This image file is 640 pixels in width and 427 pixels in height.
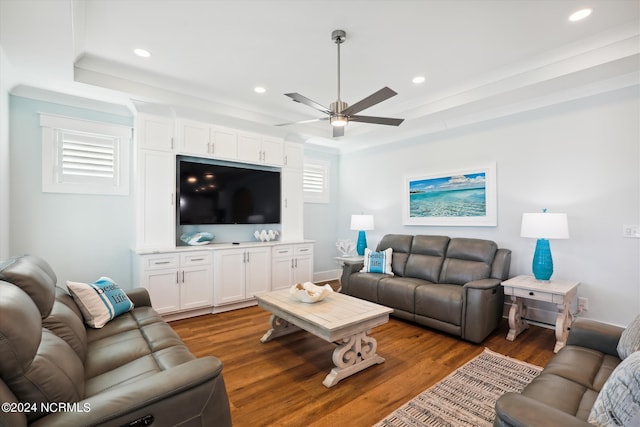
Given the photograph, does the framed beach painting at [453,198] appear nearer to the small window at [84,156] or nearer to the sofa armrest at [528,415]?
→ the sofa armrest at [528,415]

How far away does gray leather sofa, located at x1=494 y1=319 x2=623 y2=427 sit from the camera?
1146 mm

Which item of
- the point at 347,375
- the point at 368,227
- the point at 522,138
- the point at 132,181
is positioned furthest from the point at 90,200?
the point at 522,138

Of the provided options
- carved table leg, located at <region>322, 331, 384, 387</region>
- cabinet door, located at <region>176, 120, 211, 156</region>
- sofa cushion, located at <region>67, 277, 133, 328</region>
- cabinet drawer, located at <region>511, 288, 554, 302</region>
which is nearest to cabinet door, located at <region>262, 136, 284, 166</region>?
cabinet door, located at <region>176, 120, 211, 156</region>

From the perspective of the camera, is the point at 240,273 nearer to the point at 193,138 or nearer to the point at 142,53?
the point at 193,138

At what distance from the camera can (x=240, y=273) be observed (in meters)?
4.21

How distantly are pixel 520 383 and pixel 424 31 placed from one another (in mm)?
2951

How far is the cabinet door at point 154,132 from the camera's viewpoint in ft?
12.1

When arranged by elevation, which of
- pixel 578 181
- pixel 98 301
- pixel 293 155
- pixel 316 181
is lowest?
pixel 98 301

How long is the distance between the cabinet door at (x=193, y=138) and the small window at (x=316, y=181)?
83.1 inches

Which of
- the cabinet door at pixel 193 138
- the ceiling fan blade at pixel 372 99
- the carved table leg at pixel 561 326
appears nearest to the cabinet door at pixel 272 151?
the cabinet door at pixel 193 138

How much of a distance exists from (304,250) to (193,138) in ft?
7.64

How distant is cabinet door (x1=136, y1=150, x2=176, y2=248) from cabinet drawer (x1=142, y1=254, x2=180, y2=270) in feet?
0.76

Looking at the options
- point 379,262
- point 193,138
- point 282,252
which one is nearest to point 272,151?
point 193,138

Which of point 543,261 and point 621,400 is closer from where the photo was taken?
point 621,400
